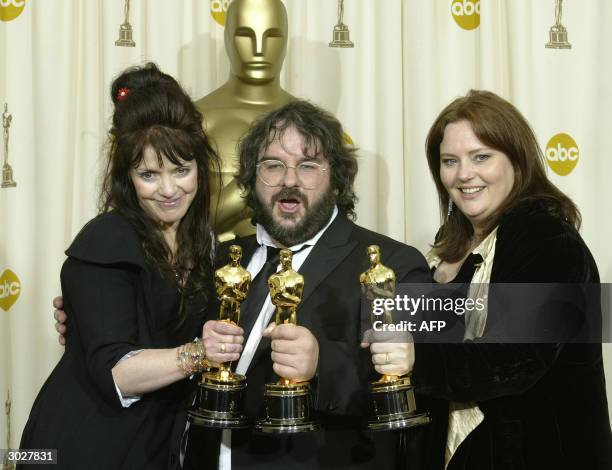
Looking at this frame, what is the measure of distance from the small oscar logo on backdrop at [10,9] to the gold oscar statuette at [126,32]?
27 cm

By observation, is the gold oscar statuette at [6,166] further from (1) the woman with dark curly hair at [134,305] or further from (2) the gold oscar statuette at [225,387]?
(2) the gold oscar statuette at [225,387]

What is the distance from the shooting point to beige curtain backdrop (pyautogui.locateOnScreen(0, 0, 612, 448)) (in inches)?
88.1

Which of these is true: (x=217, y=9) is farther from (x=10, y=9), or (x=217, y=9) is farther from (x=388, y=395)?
(x=388, y=395)

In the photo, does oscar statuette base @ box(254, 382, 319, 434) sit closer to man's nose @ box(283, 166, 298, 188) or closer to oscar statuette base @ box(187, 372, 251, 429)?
oscar statuette base @ box(187, 372, 251, 429)

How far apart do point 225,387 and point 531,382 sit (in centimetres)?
47

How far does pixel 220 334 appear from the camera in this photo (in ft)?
4.03

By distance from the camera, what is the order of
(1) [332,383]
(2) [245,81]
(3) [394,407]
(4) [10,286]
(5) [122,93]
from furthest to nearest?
(4) [10,286]
(2) [245,81]
(5) [122,93]
(1) [332,383]
(3) [394,407]

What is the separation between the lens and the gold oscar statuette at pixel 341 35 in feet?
→ 7.55

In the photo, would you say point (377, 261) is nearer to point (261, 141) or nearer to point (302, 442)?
point (302, 442)

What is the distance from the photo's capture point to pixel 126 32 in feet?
7.44

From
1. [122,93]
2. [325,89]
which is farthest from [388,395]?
[325,89]

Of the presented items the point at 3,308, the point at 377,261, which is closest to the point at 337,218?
the point at 377,261

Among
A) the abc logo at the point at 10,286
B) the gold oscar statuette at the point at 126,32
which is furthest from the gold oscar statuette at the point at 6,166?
the gold oscar statuette at the point at 126,32

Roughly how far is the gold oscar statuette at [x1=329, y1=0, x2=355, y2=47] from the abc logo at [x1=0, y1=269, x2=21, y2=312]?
1057 mm
